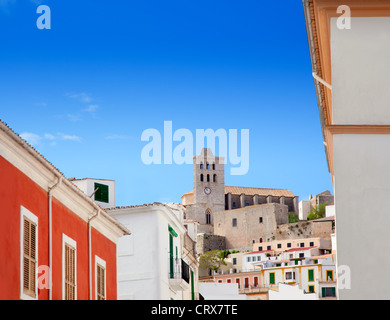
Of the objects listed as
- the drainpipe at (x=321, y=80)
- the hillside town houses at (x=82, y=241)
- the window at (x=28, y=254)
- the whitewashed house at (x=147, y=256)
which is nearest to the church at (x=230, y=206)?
the hillside town houses at (x=82, y=241)

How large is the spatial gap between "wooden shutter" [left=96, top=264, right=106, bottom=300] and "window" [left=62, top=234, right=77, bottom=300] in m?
2.08

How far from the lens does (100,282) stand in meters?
21.3

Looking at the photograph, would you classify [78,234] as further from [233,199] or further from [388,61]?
[233,199]

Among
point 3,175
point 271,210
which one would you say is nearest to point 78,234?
point 3,175

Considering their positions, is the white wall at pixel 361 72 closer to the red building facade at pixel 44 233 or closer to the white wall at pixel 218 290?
the red building facade at pixel 44 233

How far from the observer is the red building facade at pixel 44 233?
48.7ft

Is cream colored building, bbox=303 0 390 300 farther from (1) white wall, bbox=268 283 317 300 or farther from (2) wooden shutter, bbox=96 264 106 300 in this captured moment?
(1) white wall, bbox=268 283 317 300

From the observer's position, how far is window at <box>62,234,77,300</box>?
18.1 metres

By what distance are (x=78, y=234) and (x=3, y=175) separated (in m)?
4.97

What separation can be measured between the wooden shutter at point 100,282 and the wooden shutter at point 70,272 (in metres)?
2.10

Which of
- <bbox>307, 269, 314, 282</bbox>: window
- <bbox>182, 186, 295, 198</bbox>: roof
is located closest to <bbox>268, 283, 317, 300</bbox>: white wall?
<bbox>307, 269, 314, 282</bbox>: window

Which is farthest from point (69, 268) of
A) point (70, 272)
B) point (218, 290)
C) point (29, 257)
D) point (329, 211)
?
point (329, 211)

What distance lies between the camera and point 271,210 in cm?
15500

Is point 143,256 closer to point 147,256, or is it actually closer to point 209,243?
point 147,256
